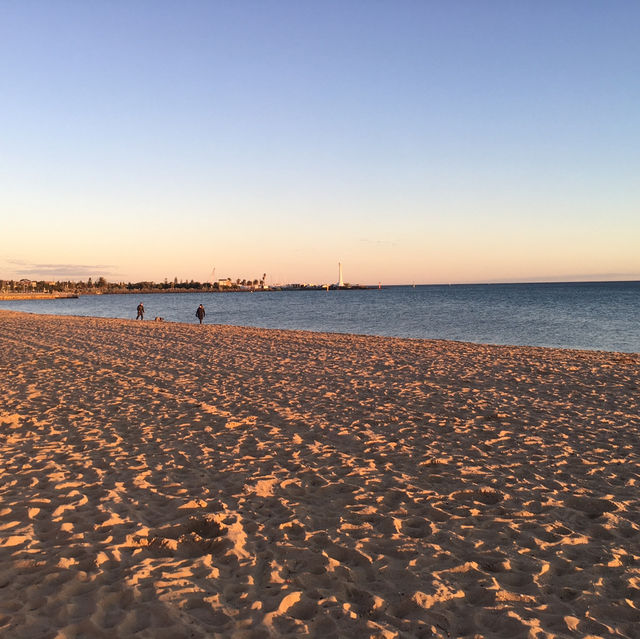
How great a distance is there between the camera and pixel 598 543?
14.4 ft

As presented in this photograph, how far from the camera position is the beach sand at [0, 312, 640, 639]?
3404 millimetres

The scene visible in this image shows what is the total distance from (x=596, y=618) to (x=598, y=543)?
3.94ft

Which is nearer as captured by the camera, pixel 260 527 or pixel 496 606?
pixel 496 606

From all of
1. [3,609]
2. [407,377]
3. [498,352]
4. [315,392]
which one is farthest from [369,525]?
[498,352]

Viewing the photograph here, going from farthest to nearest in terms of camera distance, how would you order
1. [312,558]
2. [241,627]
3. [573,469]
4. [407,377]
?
[407,377]
[573,469]
[312,558]
[241,627]

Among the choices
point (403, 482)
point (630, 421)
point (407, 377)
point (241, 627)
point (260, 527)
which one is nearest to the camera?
point (241, 627)

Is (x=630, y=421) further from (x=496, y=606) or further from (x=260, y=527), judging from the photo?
(x=260, y=527)

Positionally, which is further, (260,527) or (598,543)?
(260,527)

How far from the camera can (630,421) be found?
8609 millimetres

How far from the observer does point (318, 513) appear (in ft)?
16.4

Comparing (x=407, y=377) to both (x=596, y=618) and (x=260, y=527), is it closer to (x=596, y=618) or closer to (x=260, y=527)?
(x=260, y=527)

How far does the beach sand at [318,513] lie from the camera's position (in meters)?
3.40

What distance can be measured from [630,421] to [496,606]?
6714 millimetres

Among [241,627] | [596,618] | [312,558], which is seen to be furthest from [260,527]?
[596,618]
